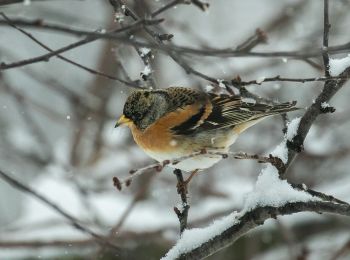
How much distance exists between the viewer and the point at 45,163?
4203 millimetres

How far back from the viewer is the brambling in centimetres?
292

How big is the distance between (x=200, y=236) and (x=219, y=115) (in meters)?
1.04

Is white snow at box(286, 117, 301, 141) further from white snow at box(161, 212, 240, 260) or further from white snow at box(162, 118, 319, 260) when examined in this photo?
white snow at box(161, 212, 240, 260)

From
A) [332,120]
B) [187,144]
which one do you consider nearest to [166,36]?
[187,144]

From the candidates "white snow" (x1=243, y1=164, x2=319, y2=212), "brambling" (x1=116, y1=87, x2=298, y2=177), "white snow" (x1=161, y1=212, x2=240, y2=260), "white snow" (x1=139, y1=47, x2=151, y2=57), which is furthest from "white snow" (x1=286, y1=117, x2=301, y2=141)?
"white snow" (x1=139, y1=47, x2=151, y2=57)

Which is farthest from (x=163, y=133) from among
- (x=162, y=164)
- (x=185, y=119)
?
(x=162, y=164)

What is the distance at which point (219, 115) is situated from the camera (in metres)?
3.01

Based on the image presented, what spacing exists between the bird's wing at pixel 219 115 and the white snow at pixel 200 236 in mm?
920

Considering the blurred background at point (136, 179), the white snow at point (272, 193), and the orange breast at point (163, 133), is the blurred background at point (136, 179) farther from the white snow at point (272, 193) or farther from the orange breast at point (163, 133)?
the white snow at point (272, 193)

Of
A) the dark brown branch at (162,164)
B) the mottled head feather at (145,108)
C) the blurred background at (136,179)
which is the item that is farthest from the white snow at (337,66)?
the blurred background at (136,179)

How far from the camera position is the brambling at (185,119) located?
292 centimetres

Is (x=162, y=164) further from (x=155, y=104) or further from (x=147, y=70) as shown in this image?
(x=155, y=104)

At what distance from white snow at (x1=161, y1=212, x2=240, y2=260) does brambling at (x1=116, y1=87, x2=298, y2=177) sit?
81cm

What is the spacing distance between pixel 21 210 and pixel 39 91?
5272 millimetres
